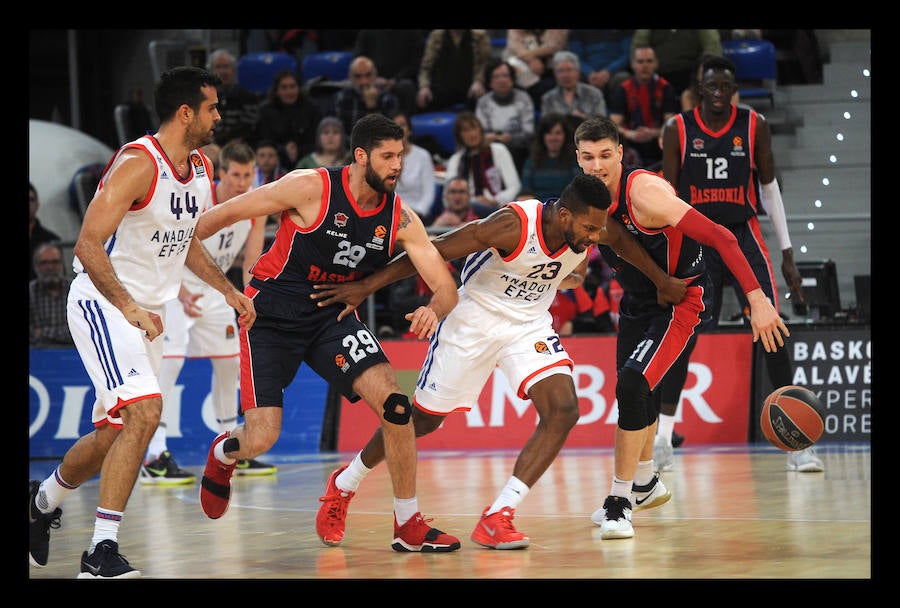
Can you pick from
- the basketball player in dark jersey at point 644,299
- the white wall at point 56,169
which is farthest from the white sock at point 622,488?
the white wall at point 56,169

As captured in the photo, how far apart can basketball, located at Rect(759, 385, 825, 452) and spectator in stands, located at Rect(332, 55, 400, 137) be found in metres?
7.41

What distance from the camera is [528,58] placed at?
1423 centimetres

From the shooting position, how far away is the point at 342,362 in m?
5.92

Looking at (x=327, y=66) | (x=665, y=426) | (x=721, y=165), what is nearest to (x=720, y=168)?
(x=721, y=165)

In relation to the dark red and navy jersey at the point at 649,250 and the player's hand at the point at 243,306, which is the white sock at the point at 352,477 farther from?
the dark red and navy jersey at the point at 649,250

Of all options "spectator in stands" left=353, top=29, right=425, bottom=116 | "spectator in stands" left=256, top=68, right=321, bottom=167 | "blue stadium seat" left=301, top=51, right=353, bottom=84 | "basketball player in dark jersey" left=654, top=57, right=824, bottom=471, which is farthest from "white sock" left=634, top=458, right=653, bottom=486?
"blue stadium seat" left=301, top=51, right=353, bottom=84

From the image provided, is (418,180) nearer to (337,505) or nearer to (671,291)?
(671,291)

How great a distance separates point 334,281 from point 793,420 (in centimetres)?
258

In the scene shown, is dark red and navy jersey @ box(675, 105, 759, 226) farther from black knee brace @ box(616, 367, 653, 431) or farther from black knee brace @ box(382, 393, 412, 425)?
black knee brace @ box(382, 393, 412, 425)

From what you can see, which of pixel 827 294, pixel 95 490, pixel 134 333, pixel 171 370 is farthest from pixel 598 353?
pixel 134 333

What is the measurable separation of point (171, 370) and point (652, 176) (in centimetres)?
429

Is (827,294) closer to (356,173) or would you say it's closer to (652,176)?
(652,176)

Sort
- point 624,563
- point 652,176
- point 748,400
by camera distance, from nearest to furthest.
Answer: point 624,563 < point 652,176 < point 748,400

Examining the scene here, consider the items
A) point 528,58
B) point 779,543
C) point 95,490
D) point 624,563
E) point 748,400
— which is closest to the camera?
point 624,563
